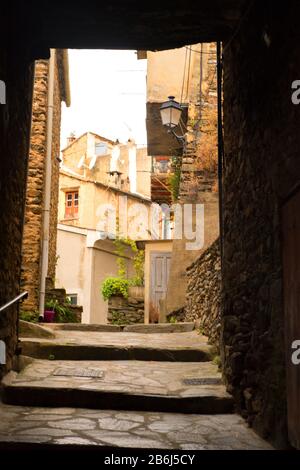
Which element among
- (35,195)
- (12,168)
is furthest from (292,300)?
(35,195)

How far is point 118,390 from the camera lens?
4.52 m

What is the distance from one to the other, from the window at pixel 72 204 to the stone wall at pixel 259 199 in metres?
21.5

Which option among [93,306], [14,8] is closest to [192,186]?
[14,8]

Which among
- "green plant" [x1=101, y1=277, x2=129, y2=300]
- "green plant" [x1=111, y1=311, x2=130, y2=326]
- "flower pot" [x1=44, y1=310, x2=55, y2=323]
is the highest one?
"green plant" [x1=101, y1=277, x2=129, y2=300]

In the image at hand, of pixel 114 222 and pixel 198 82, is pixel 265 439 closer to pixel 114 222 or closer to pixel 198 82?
pixel 198 82

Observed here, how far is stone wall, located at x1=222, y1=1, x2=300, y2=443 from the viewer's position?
11.0 ft

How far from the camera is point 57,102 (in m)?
12.2

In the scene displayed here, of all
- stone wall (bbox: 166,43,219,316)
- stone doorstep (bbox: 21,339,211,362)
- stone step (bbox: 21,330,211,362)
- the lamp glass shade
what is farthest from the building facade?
stone doorstep (bbox: 21,339,211,362)

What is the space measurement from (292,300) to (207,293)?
4032mm

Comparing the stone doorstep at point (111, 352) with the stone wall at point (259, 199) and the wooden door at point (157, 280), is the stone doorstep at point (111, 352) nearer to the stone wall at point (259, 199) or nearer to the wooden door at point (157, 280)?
the stone wall at point (259, 199)

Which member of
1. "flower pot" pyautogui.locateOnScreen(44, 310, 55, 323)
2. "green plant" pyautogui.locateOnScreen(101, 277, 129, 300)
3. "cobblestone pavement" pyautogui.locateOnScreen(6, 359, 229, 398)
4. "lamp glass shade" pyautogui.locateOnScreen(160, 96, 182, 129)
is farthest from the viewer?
"green plant" pyautogui.locateOnScreen(101, 277, 129, 300)

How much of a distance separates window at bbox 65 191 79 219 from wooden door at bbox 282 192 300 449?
76.8 ft

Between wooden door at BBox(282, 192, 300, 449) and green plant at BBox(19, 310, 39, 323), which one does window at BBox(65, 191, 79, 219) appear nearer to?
green plant at BBox(19, 310, 39, 323)

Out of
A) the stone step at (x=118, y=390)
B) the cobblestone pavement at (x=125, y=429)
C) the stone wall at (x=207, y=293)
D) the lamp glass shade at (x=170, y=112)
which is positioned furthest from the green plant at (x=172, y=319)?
the cobblestone pavement at (x=125, y=429)
